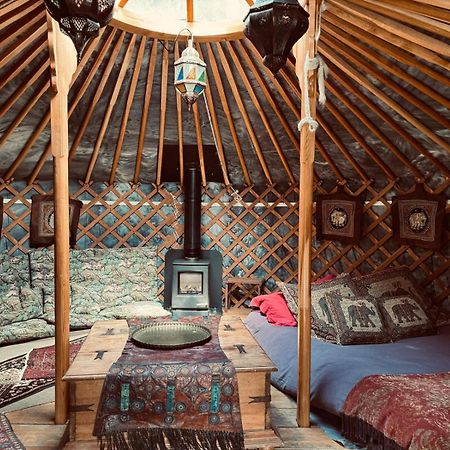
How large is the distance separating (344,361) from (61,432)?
1371 mm

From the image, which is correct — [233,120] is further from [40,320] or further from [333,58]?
[40,320]

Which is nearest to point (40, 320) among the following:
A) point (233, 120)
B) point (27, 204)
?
point (27, 204)

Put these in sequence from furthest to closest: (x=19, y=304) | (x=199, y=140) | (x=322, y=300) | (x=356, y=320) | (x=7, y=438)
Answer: (x=199, y=140) → (x=19, y=304) → (x=322, y=300) → (x=356, y=320) → (x=7, y=438)

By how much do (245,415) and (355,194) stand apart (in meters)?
2.50

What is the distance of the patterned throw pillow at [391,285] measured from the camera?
3205 mm

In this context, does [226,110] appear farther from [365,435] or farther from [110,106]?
[365,435]

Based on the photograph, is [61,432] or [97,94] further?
[97,94]

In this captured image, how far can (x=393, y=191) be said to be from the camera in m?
3.77

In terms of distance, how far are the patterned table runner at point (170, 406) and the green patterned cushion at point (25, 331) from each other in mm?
1830

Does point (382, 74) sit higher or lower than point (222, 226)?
higher

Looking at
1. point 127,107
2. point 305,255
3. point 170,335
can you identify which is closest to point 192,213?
point 127,107

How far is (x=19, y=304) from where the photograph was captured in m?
3.59

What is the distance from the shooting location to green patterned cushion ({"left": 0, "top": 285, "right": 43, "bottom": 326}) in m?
3.50

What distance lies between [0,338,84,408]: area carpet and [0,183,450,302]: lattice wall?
1.16 meters
